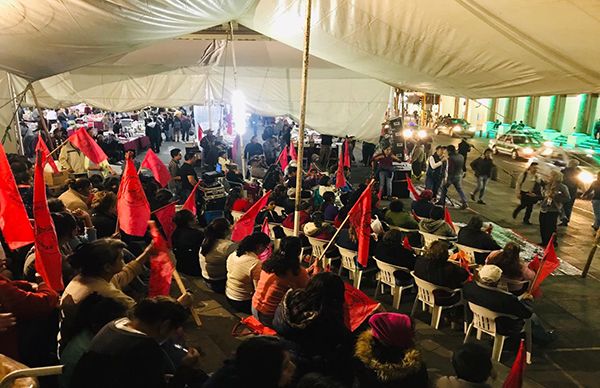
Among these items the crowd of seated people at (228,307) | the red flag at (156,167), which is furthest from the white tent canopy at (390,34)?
the red flag at (156,167)

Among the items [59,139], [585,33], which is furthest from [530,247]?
[59,139]

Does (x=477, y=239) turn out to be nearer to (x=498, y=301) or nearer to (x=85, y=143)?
(x=498, y=301)

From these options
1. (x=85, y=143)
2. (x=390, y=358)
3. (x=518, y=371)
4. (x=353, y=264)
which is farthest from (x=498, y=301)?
(x=85, y=143)

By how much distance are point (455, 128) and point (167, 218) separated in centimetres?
3232

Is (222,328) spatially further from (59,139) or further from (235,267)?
(59,139)

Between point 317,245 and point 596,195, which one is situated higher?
point 596,195

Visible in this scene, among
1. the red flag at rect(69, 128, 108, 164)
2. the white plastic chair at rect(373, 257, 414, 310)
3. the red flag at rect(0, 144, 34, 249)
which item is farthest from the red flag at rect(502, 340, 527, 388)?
the red flag at rect(69, 128, 108, 164)

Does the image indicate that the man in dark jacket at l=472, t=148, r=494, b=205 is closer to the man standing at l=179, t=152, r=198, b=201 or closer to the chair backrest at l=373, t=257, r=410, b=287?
the chair backrest at l=373, t=257, r=410, b=287

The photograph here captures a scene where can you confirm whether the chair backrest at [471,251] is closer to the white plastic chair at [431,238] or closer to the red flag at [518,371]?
the white plastic chair at [431,238]

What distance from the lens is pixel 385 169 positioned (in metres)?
13.1

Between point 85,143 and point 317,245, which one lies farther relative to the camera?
point 85,143

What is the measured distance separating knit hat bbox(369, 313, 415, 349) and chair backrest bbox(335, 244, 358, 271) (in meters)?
3.38

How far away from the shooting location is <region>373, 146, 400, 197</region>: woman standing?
12961 mm

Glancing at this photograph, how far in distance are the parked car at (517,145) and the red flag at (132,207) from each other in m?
21.2
